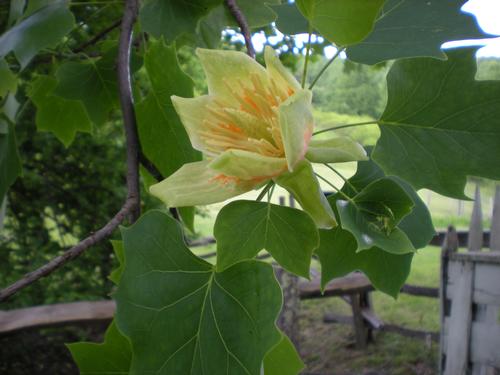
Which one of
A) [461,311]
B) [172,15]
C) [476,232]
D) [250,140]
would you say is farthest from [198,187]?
[476,232]

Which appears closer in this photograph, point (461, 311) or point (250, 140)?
point (250, 140)

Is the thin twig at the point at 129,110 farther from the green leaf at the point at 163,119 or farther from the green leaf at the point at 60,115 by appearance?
the green leaf at the point at 60,115

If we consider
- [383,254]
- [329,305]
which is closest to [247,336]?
[383,254]

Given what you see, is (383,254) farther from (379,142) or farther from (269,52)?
(269,52)

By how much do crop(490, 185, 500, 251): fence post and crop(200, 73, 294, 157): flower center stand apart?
1.41m

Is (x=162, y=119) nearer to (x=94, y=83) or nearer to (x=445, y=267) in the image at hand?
(x=94, y=83)

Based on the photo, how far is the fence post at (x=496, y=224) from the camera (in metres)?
1.57

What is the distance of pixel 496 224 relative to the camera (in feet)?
5.33

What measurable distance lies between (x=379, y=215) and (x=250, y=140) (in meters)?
0.10

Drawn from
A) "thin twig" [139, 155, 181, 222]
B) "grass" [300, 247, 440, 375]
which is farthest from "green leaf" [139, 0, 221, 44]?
"grass" [300, 247, 440, 375]

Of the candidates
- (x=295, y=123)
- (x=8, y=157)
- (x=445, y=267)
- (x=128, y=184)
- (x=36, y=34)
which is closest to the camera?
(x=295, y=123)

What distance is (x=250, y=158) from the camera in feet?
0.97

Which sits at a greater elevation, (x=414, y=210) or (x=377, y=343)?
(x=414, y=210)

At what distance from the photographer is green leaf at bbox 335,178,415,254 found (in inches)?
12.9
